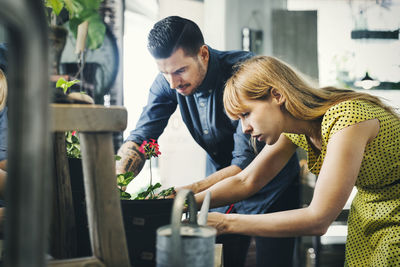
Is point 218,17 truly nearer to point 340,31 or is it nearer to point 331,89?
point 340,31

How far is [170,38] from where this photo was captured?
1671mm

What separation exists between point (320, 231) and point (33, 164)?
0.92 m

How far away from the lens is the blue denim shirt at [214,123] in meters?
1.74

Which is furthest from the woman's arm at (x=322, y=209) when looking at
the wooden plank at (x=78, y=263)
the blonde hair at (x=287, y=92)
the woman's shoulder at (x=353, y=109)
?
the wooden plank at (x=78, y=263)

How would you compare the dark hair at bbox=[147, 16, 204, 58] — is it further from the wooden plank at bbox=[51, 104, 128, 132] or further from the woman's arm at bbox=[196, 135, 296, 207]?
the wooden plank at bbox=[51, 104, 128, 132]

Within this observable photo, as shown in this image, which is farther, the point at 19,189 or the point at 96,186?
the point at 96,186

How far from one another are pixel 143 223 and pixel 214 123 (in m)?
0.98

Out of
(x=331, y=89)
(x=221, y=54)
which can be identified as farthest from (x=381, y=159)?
(x=221, y=54)

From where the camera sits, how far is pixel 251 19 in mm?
3303

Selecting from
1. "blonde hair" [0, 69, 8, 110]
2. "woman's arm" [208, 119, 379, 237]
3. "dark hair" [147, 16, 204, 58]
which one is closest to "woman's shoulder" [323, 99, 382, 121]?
"woman's arm" [208, 119, 379, 237]

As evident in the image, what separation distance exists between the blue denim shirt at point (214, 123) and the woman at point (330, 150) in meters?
0.34

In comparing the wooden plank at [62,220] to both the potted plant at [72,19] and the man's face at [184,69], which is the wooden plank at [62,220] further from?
the man's face at [184,69]

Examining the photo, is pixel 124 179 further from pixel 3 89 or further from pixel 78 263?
pixel 3 89

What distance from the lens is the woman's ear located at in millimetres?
1309
